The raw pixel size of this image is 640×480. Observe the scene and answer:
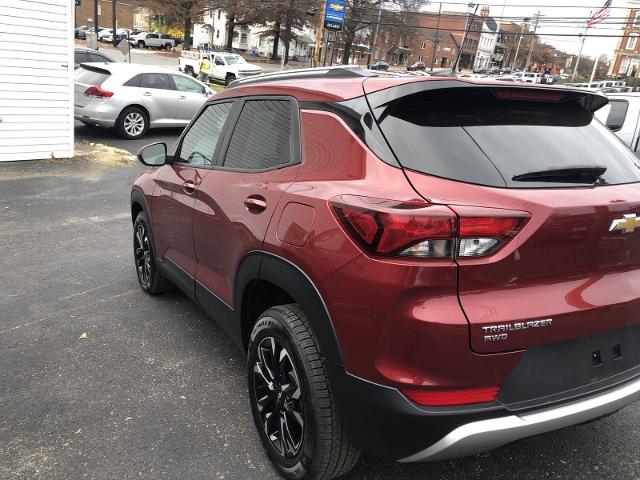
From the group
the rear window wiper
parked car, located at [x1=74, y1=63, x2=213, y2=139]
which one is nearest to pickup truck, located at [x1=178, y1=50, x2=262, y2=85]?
parked car, located at [x1=74, y1=63, x2=213, y2=139]

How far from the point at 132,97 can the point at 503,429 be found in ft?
39.0

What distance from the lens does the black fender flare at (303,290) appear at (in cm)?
197

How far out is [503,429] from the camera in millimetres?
1786

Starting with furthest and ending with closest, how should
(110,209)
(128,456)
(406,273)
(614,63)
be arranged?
(614,63) → (110,209) → (128,456) → (406,273)

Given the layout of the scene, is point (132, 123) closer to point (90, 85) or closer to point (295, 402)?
point (90, 85)

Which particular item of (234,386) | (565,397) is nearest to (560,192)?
(565,397)

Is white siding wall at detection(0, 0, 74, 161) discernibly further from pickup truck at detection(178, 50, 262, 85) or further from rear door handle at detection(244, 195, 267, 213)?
pickup truck at detection(178, 50, 262, 85)

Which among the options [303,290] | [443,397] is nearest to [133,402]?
[303,290]

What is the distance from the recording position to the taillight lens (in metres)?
1.74

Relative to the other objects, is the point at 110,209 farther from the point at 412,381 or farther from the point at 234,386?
the point at 412,381

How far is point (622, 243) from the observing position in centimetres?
200

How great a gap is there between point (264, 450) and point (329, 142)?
61.0 inches

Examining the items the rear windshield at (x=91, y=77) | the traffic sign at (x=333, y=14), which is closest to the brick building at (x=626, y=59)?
the traffic sign at (x=333, y=14)

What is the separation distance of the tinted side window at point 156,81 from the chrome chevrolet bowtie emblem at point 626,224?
12.0m
